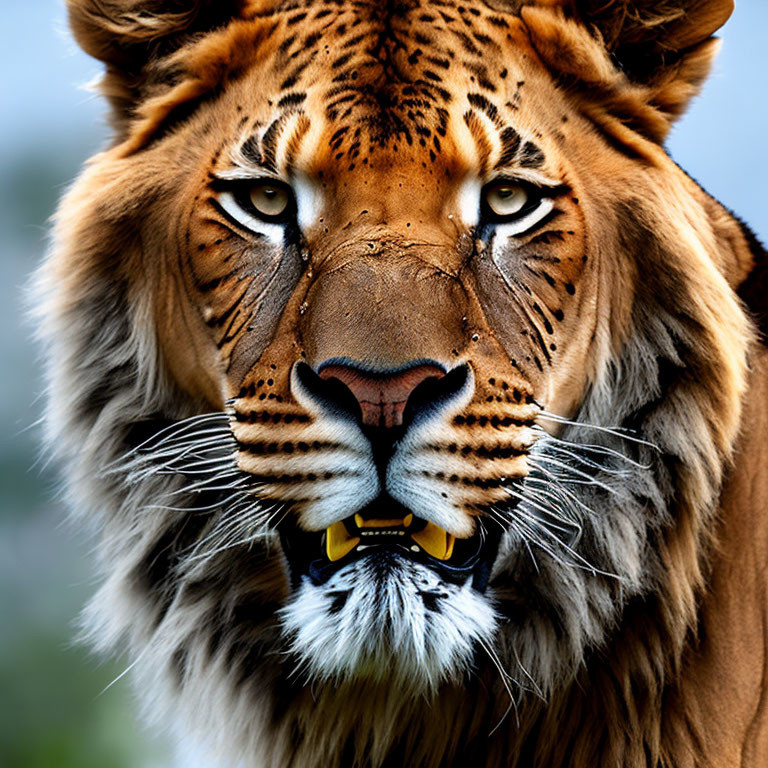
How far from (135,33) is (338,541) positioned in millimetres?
1564

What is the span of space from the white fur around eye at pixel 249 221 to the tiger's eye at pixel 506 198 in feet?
1.77

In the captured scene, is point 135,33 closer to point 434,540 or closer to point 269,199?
point 269,199

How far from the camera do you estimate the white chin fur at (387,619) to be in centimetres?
270

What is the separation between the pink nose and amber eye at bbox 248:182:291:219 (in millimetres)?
620

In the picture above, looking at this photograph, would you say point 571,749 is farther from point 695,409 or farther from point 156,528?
point 156,528

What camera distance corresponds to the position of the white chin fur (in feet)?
8.85

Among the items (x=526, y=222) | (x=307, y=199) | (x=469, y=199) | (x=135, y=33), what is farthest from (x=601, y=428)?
(x=135, y=33)

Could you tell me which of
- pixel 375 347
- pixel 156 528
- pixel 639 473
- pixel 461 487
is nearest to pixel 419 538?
pixel 461 487

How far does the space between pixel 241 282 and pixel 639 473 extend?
114 centimetres

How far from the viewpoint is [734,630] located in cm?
301

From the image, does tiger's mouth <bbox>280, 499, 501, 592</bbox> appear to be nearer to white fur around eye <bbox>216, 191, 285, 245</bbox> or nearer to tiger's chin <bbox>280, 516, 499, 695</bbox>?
tiger's chin <bbox>280, 516, 499, 695</bbox>

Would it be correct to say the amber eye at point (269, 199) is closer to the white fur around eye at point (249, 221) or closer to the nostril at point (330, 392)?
the white fur around eye at point (249, 221)

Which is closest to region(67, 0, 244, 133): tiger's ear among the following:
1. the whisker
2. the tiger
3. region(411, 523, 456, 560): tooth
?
the tiger

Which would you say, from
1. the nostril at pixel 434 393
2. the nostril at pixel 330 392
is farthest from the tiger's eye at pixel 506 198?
the nostril at pixel 330 392
